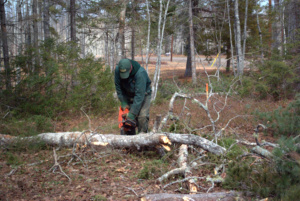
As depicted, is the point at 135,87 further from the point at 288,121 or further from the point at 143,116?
the point at 288,121

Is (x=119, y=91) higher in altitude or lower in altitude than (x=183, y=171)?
higher

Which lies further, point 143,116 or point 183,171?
point 143,116

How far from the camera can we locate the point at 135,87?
5445 mm

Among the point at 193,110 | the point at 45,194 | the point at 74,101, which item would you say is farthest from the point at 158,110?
the point at 45,194

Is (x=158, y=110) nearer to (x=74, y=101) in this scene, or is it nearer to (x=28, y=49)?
(x=74, y=101)

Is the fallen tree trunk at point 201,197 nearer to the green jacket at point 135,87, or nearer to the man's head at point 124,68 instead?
the green jacket at point 135,87

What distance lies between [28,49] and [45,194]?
661 cm

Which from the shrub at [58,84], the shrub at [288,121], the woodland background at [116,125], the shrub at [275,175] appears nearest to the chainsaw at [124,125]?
the woodland background at [116,125]

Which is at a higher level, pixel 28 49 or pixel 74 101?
pixel 28 49

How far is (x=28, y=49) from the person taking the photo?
28.9 ft

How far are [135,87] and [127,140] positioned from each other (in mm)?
1147

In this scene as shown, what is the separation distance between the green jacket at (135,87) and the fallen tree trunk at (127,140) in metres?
0.63

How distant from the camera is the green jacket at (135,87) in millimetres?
5371

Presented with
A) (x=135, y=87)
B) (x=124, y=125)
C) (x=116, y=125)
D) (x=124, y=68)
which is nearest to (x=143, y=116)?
(x=124, y=125)
